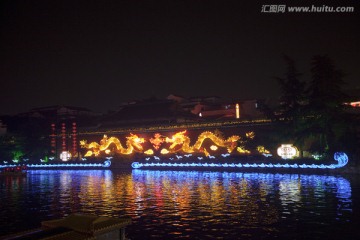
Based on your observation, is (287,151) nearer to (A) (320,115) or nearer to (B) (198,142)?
(A) (320,115)

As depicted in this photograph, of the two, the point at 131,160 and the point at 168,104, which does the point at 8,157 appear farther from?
the point at 168,104

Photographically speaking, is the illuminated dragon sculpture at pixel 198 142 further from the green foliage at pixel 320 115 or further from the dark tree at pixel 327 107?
the dark tree at pixel 327 107

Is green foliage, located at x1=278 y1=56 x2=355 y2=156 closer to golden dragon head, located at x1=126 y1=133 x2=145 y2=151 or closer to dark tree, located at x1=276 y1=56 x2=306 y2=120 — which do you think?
dark tree, located at x1=276 y1=56 x2=306 y2=120

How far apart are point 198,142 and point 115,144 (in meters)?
9.44

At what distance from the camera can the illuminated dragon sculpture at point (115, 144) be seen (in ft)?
116

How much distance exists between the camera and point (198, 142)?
31.6 m

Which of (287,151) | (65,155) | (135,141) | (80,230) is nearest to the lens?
(80,230)

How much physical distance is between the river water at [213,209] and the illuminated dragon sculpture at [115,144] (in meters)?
17.3

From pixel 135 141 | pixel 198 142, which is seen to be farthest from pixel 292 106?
pixel 135 141

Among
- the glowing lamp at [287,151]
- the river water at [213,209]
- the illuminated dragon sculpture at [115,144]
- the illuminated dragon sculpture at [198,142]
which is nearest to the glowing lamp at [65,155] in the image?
the illuminated dragon sculpture at [115,144]

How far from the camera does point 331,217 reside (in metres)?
10.0

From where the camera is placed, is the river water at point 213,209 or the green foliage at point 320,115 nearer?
the river water at point 213,209

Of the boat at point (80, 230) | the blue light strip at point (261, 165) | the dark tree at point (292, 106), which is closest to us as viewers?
the boat at point (80, 230)

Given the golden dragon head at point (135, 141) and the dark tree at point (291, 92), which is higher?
the dark tree at point (291, 92)
